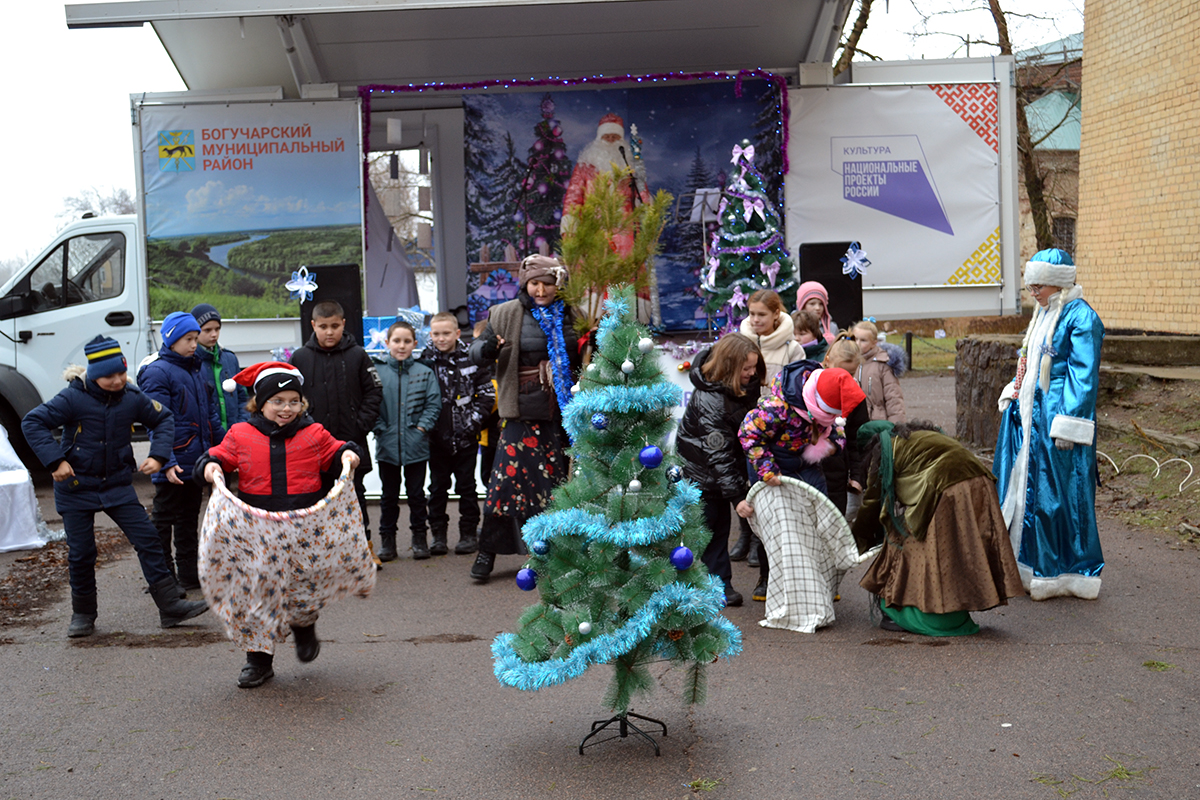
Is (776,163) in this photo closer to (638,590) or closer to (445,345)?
(445,345)

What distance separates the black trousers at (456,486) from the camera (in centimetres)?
779

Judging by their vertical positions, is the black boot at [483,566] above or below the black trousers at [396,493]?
below

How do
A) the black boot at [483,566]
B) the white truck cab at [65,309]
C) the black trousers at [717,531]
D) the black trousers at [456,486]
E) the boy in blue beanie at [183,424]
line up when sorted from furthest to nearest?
1. the white truck cab at [65,309]
2. the black trousers at [456,486]
3. the black boot at [483,566]
4. the boy in blue beanie at [183,424]
5. the black trousers at [717,531]

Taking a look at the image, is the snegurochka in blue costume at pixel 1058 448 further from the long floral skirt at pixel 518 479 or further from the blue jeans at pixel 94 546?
the blue jeans at pixel 94 546

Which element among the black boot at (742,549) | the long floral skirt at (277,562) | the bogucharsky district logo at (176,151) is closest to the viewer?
the long floral skirt at (277,562)

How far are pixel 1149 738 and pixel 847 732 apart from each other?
108cm

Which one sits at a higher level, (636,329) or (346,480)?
(636,329)

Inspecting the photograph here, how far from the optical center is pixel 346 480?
4938mm

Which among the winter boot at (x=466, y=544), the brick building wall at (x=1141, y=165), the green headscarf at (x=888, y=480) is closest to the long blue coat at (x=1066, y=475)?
the green headscarf at (x=888, y=480)

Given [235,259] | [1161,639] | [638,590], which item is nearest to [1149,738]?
[1161,639]

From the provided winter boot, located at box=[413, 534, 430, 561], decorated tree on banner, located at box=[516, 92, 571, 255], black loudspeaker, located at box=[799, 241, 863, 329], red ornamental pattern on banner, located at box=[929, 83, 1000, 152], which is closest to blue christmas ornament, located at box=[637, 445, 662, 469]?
winter boot, located at box=[413, 534, 430, 561]

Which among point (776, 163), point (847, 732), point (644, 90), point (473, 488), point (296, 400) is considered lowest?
point (847, 732)

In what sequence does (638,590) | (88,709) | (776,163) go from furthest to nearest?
1. (776,163)
2. (88,709)
3. (638,590)

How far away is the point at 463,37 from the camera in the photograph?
32.3 ft
